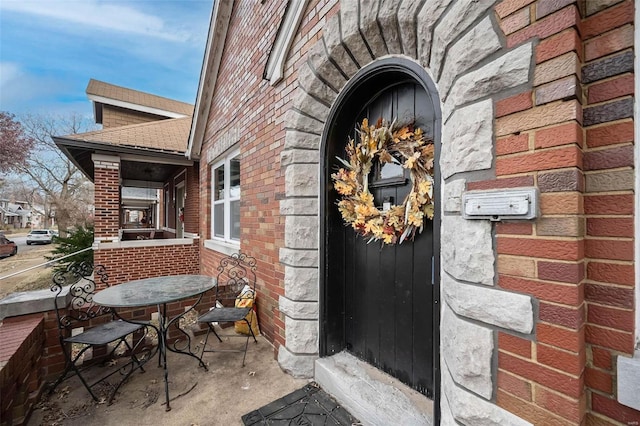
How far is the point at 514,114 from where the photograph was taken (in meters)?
1.12

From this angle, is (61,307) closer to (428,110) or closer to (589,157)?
(428,110)

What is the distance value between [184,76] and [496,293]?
76.9ft

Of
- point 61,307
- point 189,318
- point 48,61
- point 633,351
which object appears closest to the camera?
point 633,351

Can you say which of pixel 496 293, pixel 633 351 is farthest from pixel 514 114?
pixel 633 351

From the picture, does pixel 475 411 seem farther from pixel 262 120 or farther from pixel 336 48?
pixel 262 120

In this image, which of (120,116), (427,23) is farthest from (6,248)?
(427,23)

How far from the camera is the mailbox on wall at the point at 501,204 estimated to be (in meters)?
1.06

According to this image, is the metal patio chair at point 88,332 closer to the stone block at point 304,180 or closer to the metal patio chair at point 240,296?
the metal patio chair at point 240,296

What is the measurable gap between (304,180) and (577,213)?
1.91 metres

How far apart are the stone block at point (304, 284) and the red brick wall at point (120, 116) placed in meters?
12.7

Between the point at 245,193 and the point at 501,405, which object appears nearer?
the point at 501,405

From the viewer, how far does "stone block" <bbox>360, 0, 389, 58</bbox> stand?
71.9 inches

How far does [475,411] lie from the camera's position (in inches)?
47.9

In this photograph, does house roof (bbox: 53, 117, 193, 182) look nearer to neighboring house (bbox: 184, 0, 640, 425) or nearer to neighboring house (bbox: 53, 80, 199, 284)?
neighboring house (bbox: 53, 80, 199, 284)
